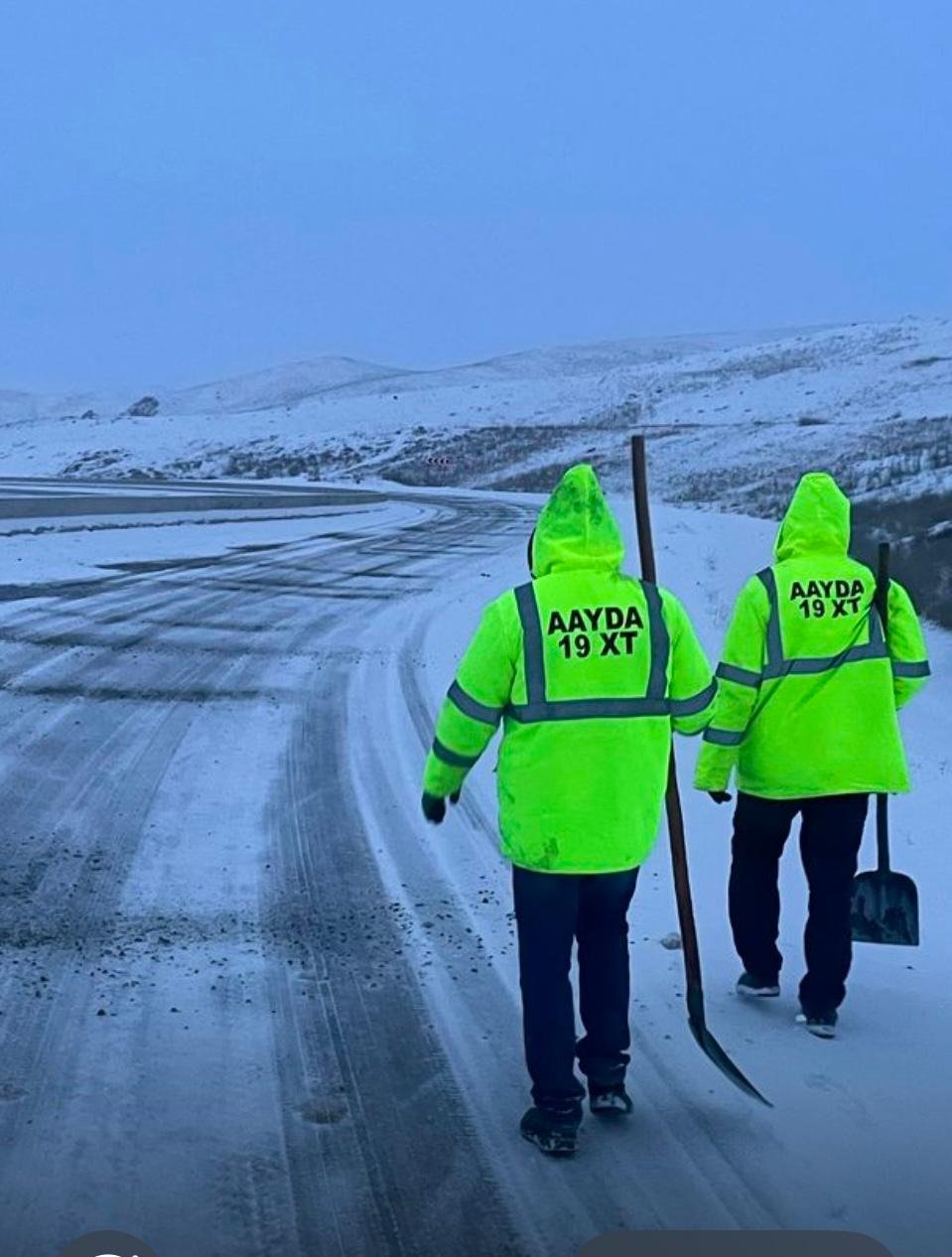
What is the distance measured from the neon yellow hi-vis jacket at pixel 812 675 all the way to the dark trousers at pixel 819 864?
3.4 inches

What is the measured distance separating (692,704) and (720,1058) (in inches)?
46.5

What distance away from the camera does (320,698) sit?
11.4 metres

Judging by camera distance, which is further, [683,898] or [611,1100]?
[683,898]

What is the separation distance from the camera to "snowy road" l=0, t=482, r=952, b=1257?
12.9 ft

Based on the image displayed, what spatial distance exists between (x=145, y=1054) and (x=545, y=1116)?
1371 mm

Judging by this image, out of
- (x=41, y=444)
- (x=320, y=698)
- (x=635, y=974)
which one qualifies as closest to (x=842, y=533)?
(x=635, y=974)

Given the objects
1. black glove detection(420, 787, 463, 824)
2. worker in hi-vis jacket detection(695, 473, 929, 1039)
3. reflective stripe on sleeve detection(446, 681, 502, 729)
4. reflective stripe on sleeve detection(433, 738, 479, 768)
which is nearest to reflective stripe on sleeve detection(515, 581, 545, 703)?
reflective stripe on sleeve detection(446, 681, 502, 729)

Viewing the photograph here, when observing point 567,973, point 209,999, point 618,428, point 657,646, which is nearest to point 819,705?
point 657,646

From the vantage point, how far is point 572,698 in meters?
4.23

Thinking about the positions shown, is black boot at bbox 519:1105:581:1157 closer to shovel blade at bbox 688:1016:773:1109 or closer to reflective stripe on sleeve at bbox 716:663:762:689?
shovel blade at bbox 688:1016:773:1109

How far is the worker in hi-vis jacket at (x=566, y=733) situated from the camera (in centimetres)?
422

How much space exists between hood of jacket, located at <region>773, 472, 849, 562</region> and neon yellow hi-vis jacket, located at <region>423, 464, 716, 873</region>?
996 millimetres

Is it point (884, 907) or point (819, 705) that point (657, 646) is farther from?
point (884, 907)

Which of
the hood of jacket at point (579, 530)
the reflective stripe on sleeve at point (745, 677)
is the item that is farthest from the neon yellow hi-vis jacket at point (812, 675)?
the hood of jacket at point (579, 530)
